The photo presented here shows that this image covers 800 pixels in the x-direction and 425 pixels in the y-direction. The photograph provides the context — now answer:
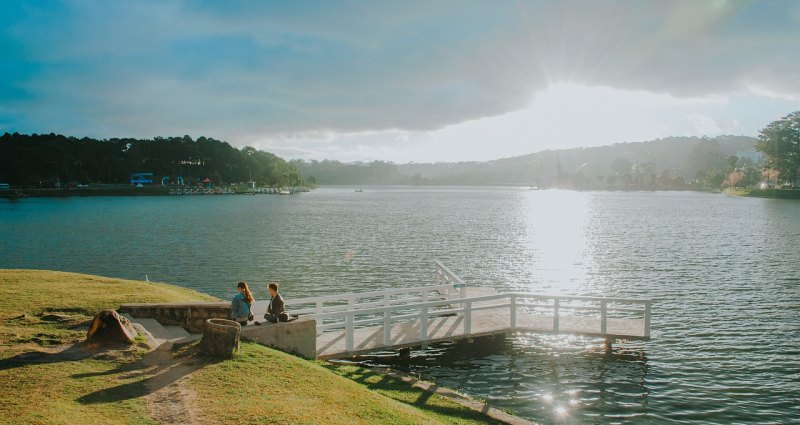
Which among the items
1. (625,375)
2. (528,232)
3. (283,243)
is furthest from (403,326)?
(528,232)

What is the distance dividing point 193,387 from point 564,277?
37236mm

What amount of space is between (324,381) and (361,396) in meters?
1.11

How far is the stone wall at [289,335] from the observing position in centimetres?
1545

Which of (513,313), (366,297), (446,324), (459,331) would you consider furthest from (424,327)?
(366,297)

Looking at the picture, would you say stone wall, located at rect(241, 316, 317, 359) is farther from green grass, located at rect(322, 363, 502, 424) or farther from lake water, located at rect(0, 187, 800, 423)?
lake water, located at rect(0, 187, 800, 423)

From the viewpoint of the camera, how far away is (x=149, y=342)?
1472 cm

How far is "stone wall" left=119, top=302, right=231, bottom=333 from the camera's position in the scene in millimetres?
17719

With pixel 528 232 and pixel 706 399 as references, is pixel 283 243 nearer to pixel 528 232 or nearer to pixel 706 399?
pixel 528 232

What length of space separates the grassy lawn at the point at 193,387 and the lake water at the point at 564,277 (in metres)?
5.20

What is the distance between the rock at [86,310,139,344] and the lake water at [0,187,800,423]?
9.62m

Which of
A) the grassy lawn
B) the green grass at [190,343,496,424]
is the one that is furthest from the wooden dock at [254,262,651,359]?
the green grass at [190,343,496,424]

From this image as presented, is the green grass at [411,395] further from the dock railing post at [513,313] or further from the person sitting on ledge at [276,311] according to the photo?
the dock railing post at [513,313]

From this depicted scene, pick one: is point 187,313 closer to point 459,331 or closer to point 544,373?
point 459,331

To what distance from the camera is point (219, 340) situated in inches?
535
